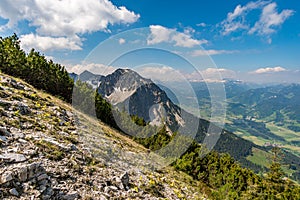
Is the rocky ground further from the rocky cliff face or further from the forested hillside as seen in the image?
the forested hillside

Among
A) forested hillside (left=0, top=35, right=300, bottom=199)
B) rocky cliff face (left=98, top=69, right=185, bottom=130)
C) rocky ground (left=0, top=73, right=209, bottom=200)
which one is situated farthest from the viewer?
forested hillside (left=0, top=35, right=300, bottom=199)

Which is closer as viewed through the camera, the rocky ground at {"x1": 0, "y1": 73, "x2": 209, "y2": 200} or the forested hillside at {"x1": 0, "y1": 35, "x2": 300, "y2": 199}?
the rocky ground at {"x1": 0, "y1": 73, "x2": 209, "y2": 200}

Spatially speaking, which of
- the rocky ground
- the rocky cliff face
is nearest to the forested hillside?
the rocky cliff face

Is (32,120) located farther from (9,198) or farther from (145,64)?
(145,64)

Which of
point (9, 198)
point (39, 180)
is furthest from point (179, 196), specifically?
point (9, 198)

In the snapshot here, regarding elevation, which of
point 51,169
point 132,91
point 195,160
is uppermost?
point 132,91

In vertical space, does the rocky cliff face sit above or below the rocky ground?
above

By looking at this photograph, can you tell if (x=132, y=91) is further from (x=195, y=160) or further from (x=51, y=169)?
(x=51, y=169)

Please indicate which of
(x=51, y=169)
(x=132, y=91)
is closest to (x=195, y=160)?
(x=132, y=91)

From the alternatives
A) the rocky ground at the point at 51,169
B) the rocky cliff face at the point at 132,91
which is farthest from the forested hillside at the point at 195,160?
the rocky ground at the point at 51,169

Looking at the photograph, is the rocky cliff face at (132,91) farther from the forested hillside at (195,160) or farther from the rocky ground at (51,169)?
the rocky ground at (51,169)

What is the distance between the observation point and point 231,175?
164ft

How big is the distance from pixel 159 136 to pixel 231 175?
858 inches

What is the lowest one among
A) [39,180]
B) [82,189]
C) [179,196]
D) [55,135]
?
[179,196]
